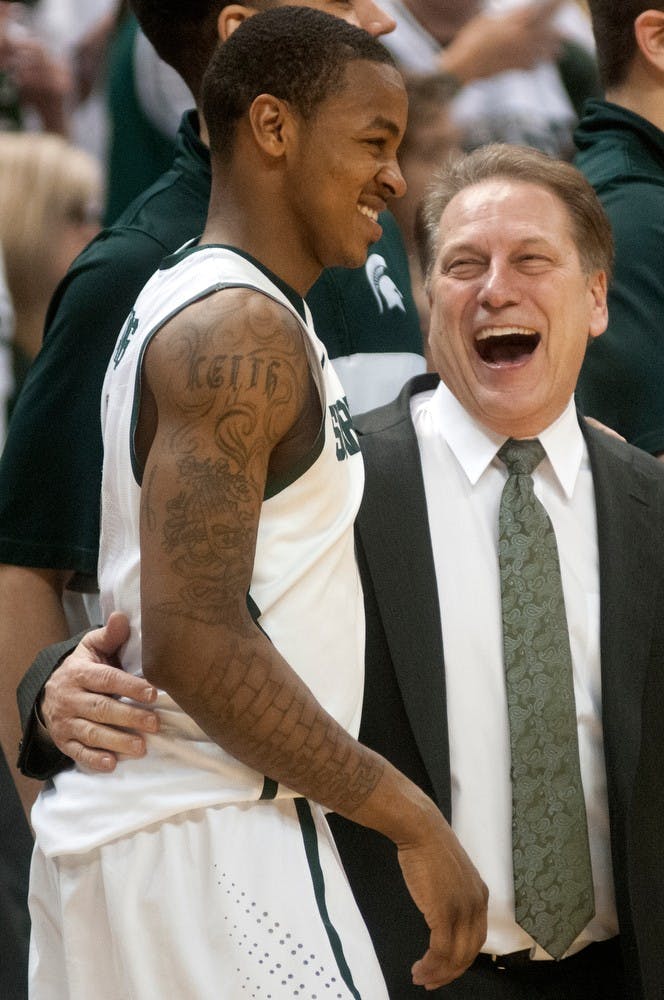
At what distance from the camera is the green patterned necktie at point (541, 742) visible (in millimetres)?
2490

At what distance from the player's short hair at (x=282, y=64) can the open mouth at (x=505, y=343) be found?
69 cm

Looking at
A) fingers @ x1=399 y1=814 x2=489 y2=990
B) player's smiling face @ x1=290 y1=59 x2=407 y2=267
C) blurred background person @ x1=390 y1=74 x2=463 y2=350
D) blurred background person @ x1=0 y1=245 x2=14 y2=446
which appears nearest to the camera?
fingers @ x1=399 y1=814 x2=489 y2=990

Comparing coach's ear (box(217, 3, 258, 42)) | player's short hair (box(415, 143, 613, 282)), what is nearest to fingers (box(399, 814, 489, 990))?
player's short hair (box(415, 143, 613, 282))

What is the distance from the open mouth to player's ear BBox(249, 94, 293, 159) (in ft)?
2.55

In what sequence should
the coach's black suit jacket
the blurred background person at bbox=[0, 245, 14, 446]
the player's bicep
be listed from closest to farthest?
the player's bicep → the coach's black suit jacket → the blurred background person at bbox=[0, 245, 14, 446]

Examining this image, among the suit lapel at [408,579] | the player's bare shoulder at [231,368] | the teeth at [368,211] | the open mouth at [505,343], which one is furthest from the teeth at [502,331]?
the player's bare shoulder at [231,368]

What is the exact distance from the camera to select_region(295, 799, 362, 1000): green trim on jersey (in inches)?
77.6

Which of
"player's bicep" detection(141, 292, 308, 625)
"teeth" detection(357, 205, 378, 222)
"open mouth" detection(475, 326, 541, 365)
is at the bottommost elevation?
"player's bicep" detection(141, 292, 308, 625)

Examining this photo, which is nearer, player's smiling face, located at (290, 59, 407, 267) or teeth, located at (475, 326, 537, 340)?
player's smiling face, located at (290, 59, 407, 267)

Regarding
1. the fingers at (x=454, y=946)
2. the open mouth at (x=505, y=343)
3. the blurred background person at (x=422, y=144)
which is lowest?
the fingers at (x=454, y=946)

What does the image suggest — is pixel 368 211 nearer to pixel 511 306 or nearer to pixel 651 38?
pixel 511 306

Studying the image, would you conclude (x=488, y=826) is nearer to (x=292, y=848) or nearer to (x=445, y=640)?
(x=445, y=640)

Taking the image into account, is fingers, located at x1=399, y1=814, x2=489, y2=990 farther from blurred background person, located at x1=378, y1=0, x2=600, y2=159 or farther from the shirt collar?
blurred background person, located at x1=378, y1=0, x2=600, y2=159

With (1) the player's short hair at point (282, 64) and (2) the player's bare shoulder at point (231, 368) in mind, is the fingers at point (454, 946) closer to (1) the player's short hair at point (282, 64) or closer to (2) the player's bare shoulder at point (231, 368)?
(2) the player's bare shoulder at point (231, 368)
